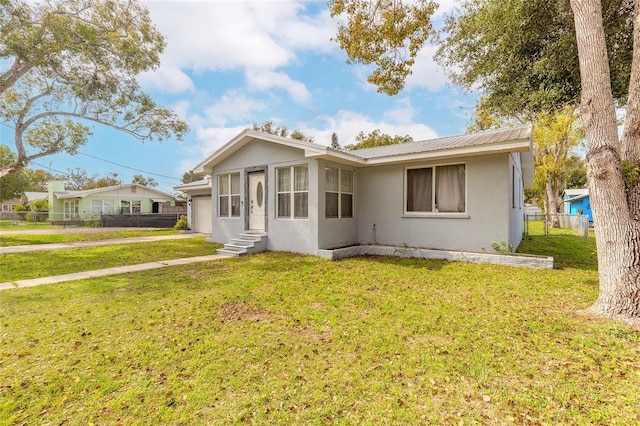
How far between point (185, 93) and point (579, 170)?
5142 centimetres

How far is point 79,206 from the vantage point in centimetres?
2858

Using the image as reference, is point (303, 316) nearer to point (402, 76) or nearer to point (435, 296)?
point (435, 296)

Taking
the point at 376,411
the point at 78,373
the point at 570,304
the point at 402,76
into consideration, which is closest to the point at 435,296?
the point at 570,304

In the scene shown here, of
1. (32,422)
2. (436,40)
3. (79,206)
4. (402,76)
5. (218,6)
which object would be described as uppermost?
(218,6)

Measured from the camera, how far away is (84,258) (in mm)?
8859

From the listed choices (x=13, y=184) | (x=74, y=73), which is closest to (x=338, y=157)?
(x=74, y=73)

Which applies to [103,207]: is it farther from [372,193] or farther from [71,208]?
[372,193]

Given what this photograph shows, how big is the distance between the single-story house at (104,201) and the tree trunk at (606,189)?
97.4ft

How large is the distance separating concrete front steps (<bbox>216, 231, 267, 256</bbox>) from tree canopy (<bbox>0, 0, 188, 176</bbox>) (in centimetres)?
921

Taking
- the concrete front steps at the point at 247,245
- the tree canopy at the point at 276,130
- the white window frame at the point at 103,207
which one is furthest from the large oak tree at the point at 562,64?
the white window frame at the point at 103,207

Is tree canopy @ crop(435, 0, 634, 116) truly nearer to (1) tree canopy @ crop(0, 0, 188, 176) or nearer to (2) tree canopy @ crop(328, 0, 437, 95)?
(2) tree canopy @ crop(328, 0, 437, 95)

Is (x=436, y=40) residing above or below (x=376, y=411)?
above

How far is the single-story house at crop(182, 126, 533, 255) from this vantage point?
8031 mm

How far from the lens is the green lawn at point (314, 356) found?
2379 mm
